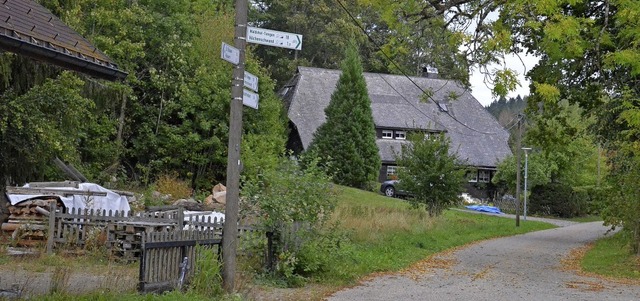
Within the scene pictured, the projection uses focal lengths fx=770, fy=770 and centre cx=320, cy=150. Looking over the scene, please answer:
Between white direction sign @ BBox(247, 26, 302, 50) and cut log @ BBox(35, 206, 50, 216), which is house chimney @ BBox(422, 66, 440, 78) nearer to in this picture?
cut log @ BBox(35, 206, 50, 216)

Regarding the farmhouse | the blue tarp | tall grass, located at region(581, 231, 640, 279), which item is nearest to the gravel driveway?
tall grass, located at region(581, 231, 640, 279)

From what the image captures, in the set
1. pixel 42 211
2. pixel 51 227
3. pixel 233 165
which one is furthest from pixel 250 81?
pixel 42 211

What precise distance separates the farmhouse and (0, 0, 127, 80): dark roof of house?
41309mm

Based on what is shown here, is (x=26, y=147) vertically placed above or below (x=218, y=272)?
above

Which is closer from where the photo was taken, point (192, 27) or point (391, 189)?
point (192, 27)

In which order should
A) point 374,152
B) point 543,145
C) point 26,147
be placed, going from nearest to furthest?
point 26,147, point 543,145, point 374,152

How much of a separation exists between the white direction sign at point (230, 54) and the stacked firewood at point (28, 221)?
865 centimetres

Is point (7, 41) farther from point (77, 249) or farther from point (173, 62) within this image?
point (173, 62)

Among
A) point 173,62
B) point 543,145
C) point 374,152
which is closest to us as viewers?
point 543,145

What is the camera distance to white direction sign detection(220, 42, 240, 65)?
1109cm

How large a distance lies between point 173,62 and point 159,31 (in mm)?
1916

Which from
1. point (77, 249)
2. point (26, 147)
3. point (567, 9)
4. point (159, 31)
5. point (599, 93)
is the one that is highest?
point (159, 31)

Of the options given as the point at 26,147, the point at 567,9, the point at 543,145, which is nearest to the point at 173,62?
the point at 26,147

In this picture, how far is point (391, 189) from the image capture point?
51.8 meters
